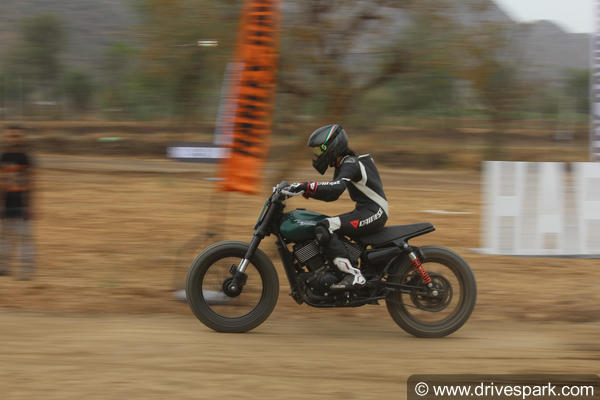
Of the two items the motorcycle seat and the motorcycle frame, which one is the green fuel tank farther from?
the motorcycle seat

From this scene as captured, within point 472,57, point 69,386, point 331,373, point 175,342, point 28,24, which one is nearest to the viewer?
point 69,386

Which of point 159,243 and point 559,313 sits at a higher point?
point 559,313

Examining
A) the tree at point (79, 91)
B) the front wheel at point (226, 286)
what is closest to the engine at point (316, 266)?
the front wheel at point (226, 286)

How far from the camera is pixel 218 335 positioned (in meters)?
6.59

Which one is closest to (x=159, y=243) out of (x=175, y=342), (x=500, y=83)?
(x=175, y=342)

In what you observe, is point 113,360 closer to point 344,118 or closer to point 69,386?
point 69,386

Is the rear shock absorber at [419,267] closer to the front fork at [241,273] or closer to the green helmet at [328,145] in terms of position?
the green helmet at [328,145]

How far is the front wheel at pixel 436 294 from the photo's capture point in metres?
6.68

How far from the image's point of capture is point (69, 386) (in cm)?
506

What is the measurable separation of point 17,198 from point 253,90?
3.24 meters

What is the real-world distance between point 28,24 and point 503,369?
2539 inches

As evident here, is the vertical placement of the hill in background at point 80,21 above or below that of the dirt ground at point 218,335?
below

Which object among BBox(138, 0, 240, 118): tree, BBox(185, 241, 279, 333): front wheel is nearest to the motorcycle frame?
BBox(185, 241, 279, 333): front wheel

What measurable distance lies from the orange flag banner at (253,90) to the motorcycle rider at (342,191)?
1.51 m
